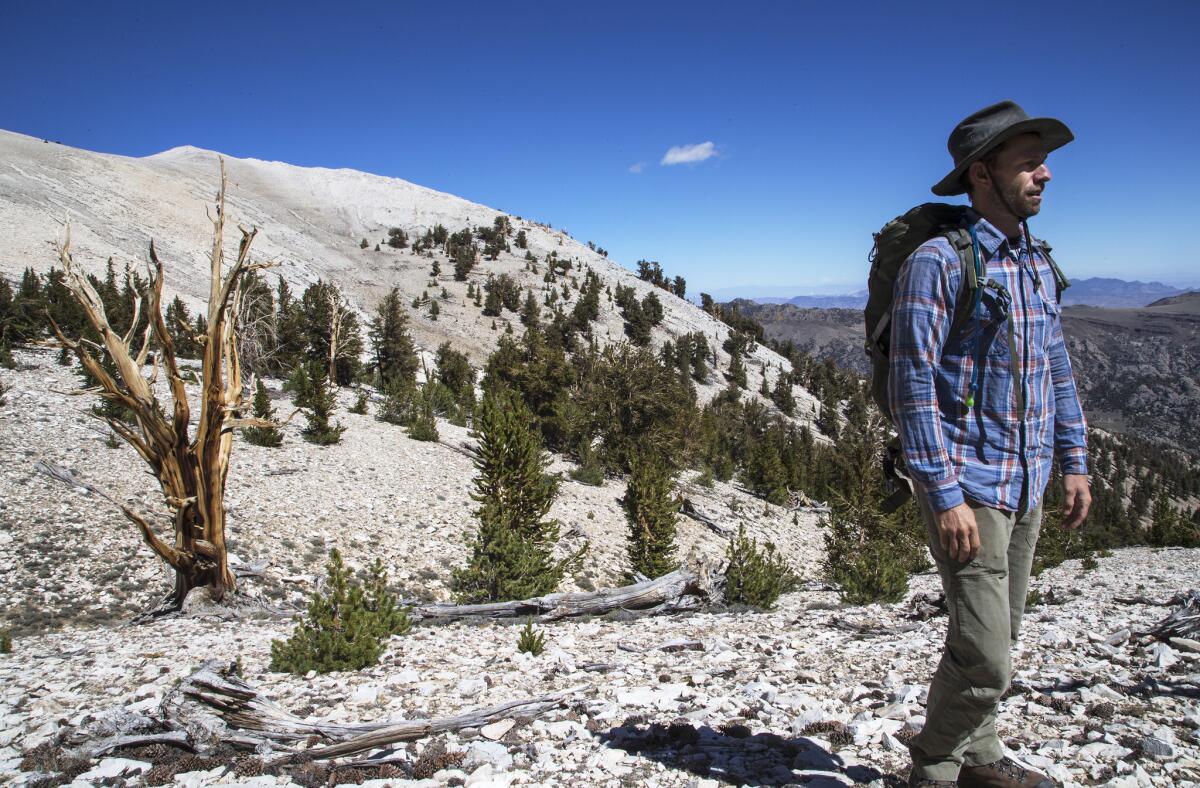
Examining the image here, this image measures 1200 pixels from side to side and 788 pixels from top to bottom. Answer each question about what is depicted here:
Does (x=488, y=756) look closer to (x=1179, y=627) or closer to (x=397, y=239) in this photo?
(x=1179, y=627)

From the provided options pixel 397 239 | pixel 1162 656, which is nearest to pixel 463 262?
pixel 397 239

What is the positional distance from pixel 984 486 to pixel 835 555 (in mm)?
15003

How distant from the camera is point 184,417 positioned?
7844 millimetres

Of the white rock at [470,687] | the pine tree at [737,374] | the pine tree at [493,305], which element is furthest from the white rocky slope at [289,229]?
the white rock at [470,687]

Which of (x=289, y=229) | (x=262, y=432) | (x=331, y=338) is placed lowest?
(x=262, y=432)

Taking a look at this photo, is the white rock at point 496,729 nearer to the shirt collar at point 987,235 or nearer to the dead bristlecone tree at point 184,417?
the shirt collar at point 987,235

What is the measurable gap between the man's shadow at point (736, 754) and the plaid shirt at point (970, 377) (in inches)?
68.6

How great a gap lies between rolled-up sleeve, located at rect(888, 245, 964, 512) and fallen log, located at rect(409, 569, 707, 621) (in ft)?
20.3

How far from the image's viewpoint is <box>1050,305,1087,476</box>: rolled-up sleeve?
8.92 ft

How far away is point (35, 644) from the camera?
259 inches

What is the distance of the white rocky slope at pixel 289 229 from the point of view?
40531mm

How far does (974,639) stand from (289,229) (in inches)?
3049

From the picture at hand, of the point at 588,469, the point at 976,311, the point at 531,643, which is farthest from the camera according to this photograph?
the point at 588,469

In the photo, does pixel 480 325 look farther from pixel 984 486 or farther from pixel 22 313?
pixel 984 486
